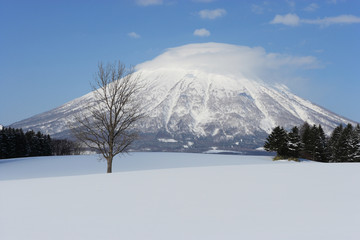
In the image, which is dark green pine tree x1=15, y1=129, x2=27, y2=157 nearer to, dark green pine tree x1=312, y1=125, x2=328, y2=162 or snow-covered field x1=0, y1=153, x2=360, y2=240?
dark green pine tree x1=312, y1=125, x2=328, y2=162

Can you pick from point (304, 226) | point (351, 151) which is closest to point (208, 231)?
point (304, 226)

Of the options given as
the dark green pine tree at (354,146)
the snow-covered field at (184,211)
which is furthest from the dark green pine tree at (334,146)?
the snow-covered field at (184,211)

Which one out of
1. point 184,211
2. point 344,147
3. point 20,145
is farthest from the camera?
point 20,145

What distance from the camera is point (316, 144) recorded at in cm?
6378

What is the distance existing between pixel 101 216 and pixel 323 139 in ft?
223

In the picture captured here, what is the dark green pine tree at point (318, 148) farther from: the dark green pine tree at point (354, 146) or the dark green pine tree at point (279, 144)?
the dark green pine tree at point (279, 144)

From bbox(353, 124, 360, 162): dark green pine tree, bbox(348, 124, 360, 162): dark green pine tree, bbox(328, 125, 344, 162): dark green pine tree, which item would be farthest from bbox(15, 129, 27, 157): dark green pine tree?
bbox(353, 124, 360, 162): dark green pine tree

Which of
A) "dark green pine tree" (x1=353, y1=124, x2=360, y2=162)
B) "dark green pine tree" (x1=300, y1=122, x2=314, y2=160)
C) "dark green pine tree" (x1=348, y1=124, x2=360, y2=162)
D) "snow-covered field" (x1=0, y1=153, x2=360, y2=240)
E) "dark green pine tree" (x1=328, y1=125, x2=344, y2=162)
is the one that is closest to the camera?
"snow-covered field" (x1=0, y1=153, x2=360, y2=240)

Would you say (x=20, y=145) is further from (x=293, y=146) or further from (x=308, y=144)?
(x=308, y=144)

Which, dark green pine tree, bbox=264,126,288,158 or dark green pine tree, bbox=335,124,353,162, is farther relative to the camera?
dark green pine tree, bbox=335,124,353,162

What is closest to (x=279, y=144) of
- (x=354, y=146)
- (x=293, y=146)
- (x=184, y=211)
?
(x=293, y=146)

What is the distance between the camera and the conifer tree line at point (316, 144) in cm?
4841

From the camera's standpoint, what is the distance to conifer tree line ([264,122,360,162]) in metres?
48.4

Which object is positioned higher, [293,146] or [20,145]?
[293,146]
